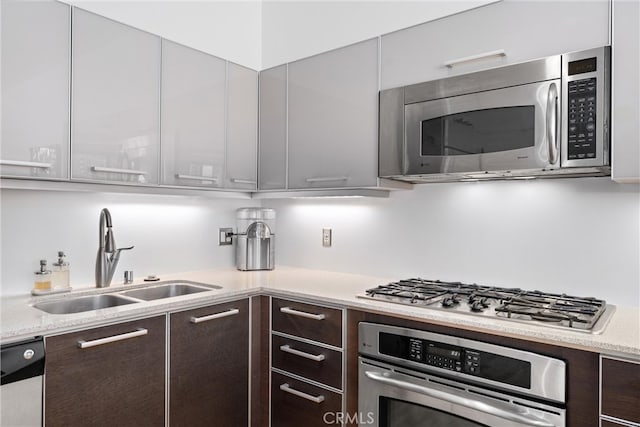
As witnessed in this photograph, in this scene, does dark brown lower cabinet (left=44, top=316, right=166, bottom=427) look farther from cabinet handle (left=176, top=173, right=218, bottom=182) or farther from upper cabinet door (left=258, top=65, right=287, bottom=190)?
upper cabinet door (left=258, top=65, right=287, bottom=190)

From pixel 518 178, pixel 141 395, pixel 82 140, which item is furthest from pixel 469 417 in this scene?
pixel 82 140

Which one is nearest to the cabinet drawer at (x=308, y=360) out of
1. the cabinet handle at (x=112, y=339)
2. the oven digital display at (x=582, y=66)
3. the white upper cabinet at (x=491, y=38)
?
the cabinet handle at (x=112, y=339)

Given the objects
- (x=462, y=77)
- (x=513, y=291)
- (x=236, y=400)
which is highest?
(x=462, y=77)

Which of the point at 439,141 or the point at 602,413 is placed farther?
the point at 439,141

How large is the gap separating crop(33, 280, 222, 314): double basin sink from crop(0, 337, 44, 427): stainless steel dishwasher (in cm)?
44

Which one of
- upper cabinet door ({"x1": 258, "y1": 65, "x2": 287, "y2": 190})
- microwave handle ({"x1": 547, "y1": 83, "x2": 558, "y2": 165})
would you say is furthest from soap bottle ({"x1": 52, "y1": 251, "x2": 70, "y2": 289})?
microwave handle ({"x1": 547, "y1": 83, "x2": 558, "y2": 165})

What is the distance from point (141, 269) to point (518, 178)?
1.95 metres

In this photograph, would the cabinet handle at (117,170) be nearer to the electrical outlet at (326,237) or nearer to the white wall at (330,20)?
the electrical outlet at (326,237)

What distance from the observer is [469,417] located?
1518mm

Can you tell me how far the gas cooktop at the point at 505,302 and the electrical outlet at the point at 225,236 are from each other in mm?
1188

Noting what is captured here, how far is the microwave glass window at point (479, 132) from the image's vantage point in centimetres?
164

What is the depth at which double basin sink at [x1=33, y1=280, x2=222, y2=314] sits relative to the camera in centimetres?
188

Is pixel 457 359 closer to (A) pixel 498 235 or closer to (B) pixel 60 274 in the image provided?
(A) pixel 498 235

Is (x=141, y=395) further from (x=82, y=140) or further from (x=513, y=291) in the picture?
(x=513, y=291)
